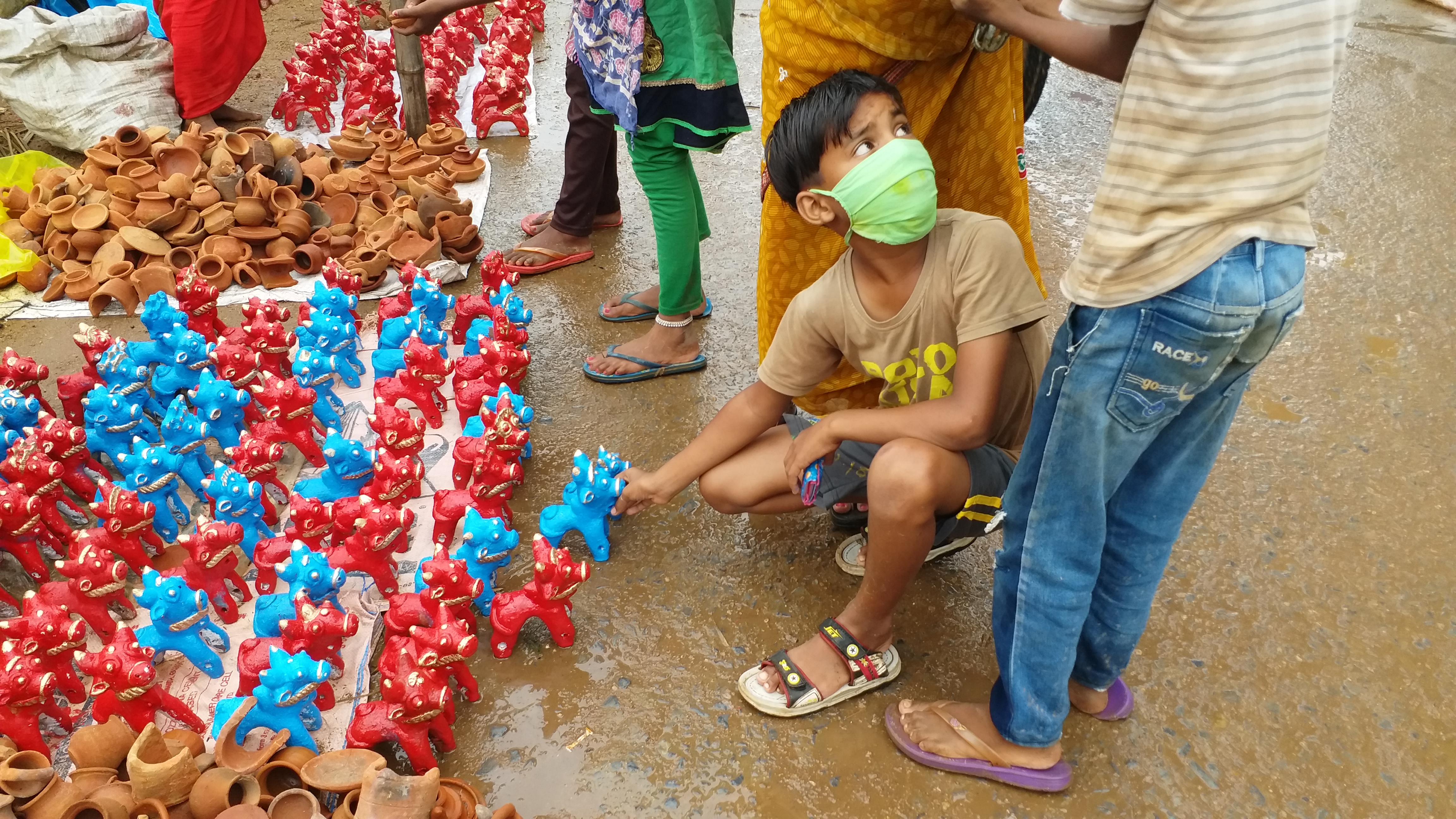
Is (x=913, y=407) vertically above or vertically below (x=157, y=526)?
above

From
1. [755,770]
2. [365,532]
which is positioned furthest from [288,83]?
[755,770]

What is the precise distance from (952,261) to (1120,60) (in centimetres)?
53

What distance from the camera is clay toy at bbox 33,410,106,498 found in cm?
212

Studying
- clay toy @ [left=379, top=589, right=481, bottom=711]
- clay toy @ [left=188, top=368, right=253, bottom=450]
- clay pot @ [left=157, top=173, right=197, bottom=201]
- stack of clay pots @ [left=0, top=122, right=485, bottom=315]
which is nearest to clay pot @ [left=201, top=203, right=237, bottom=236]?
stack of clay pots @ [left=0, top=122, right=485, bottom=315]

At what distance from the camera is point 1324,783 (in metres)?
1.76

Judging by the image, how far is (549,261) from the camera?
3436 millimetres

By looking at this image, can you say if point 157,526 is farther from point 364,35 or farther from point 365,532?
point 364,35

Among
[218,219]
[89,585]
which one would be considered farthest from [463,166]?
[89,585]

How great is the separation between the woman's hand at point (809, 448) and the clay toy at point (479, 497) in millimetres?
680

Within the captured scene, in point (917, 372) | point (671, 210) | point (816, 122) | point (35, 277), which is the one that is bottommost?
point (35, 277)

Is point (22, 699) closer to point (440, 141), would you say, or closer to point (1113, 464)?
point (1113, 464)

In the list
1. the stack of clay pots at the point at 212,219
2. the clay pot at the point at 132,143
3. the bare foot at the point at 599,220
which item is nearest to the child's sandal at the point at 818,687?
the stack of clay pots at the point at 212,219

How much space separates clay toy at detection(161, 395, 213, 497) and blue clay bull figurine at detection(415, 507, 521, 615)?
0.63m

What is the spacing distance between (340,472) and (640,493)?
71 cm
